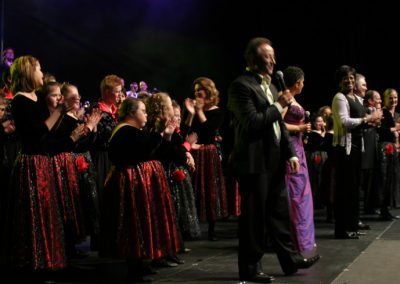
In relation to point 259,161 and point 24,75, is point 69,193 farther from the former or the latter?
point 259,161

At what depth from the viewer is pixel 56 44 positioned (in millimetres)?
7551

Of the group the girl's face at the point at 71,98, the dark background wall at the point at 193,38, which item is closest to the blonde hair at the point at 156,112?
the girl's face at the point at 71,98

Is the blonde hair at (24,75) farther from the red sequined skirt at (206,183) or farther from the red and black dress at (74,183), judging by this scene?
the red sequined skirt at (206,183)

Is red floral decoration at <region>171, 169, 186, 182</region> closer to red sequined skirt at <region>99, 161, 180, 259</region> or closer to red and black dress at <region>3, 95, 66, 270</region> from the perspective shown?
red sequined skirt at <region>99, 161, 180, 259</region>

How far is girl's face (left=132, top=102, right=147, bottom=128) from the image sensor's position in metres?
3.98

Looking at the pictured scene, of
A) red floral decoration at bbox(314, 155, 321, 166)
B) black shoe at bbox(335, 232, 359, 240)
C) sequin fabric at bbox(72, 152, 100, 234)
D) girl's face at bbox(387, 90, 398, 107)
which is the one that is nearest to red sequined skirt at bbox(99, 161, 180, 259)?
sequin fabric at bbox(72, 152, 100, 234)

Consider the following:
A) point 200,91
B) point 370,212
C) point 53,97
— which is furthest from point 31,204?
point 370,212

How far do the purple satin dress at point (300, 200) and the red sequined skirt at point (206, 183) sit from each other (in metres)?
1.27

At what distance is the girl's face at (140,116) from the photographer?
398 cm

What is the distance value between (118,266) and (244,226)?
4.10ft

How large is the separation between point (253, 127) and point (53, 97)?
1.58 meters

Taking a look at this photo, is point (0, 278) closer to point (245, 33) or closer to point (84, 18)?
point (84, 18)

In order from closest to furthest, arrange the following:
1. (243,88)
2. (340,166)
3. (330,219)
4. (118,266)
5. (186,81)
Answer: (243,88) → (118,266) → (340,166) → (330,219) → (186,81)

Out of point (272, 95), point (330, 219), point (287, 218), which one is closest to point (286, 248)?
point (287, 218)
